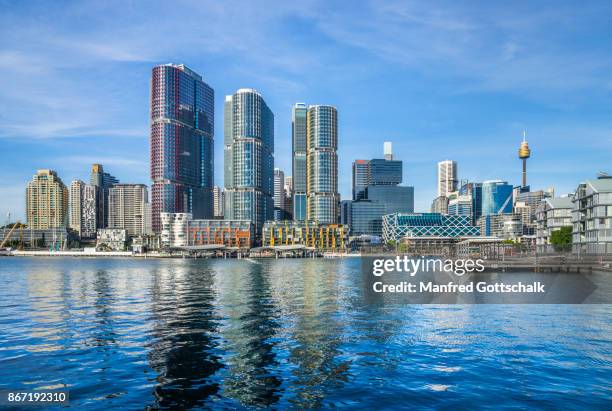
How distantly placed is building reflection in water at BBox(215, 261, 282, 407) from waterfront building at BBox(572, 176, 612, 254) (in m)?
108

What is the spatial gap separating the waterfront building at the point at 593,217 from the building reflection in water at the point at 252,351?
107684 mm

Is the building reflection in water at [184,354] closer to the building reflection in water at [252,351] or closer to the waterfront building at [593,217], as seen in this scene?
the building reflection in water at [252,351]

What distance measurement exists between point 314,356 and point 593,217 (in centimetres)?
13532

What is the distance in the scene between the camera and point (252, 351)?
3425cm

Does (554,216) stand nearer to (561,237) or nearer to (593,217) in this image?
(561,237)

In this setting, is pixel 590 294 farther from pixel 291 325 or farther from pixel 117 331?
pixel 117 331

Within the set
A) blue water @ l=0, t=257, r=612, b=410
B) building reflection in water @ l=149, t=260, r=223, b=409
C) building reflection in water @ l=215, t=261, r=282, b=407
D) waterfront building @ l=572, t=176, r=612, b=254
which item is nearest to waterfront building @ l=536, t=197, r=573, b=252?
waterfront building @ l=572, t=176, r=612, b=254

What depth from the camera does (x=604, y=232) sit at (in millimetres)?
134000

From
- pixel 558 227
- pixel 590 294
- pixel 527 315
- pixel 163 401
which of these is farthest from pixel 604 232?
pixel 163 401

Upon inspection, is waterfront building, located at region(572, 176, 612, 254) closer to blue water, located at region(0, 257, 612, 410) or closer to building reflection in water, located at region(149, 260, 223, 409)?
blue water, located at region(0, 257, 612, 410)

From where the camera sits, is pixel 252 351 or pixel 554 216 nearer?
pixel 252 351

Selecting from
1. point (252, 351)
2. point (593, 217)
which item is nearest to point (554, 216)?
point (593, 217)

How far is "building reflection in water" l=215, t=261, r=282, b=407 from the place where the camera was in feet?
83.0

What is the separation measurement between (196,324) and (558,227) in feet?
579
